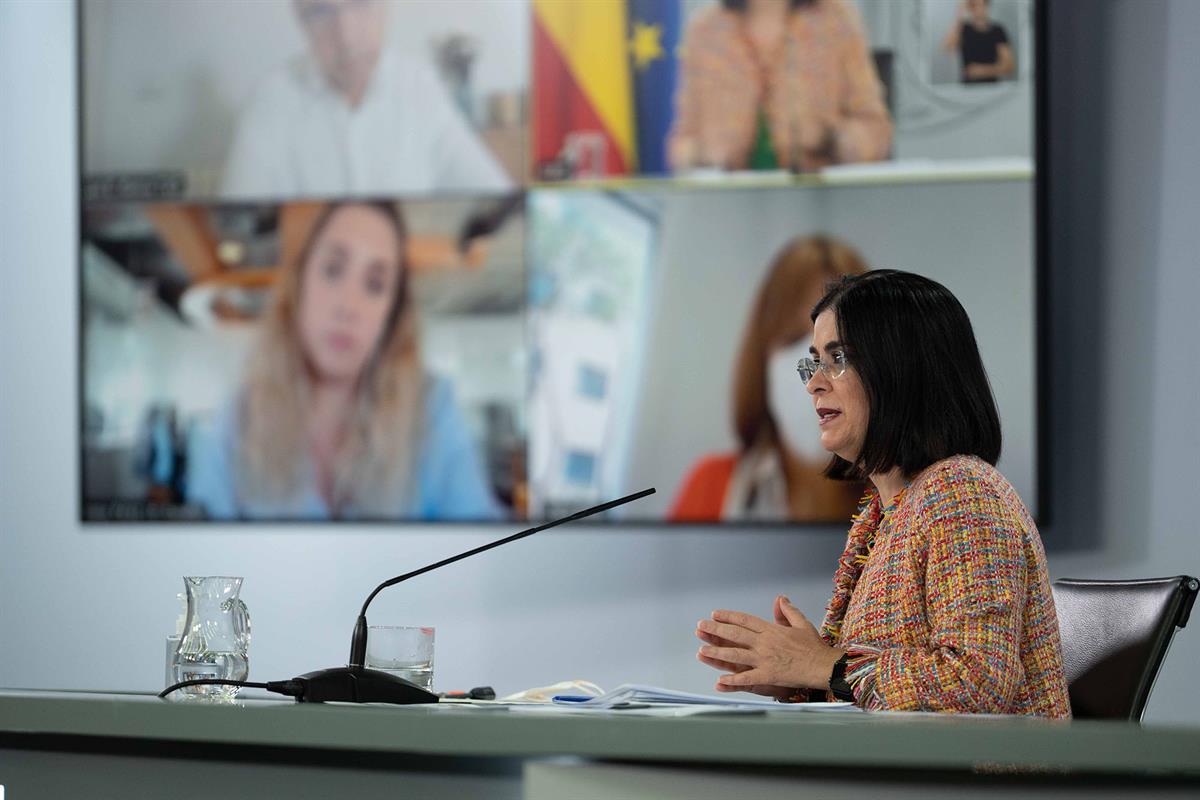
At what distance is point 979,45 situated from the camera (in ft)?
10.8

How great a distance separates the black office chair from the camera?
2.01m

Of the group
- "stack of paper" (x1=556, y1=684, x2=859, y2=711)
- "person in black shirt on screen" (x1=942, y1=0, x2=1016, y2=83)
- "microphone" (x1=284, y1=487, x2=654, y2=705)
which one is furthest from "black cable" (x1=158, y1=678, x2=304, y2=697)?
"person in black shirt on screen" (x1=942, y1=0, x2=1016, y2=83)

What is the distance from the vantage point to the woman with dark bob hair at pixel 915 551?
1.76 metres

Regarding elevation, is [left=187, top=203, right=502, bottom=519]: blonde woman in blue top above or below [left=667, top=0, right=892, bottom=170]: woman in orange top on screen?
below

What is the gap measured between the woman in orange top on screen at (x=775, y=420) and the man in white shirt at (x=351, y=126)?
0.74 m

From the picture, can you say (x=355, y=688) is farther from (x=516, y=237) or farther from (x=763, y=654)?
(x=516, y=237)

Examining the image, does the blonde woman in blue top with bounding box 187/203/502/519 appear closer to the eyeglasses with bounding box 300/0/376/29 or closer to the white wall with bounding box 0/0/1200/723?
the white wall with bounding box 0/0/1200/723

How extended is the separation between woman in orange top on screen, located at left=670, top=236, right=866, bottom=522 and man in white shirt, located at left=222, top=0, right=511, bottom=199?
29.2 inches

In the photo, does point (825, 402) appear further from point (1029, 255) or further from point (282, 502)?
point (282, 502)

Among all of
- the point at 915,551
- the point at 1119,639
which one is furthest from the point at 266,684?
the point at 1119,639

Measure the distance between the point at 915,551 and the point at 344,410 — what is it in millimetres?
2025

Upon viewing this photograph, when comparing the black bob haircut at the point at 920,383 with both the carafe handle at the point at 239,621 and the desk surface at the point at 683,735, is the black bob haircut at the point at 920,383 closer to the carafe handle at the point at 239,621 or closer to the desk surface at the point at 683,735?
the desk surface at the point at 683,735

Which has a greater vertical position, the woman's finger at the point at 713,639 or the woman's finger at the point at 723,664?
the woman's finger at the point at 713,639

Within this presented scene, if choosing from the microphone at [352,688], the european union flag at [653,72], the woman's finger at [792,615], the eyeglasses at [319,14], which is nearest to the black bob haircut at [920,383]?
the woman's finger at [792,615]
